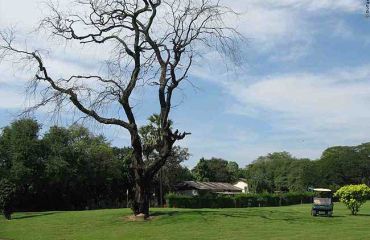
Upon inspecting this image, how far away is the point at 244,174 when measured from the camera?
14888 cm

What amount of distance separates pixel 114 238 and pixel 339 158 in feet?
367

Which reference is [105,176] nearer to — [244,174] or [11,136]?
[11,136]

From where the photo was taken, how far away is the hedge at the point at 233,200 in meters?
58.0

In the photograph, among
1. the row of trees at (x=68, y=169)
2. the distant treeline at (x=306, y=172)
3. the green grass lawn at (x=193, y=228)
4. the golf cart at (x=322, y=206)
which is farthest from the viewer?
the distant treeline at (x=306, y=172)

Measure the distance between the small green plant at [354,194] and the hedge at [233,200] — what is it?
26.3 metres

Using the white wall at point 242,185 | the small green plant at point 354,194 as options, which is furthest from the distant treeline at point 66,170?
the white wall at point 242,185

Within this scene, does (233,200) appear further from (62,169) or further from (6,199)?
(6,199)

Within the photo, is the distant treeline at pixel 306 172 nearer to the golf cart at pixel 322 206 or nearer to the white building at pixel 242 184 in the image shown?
the white building at pixel 242 184

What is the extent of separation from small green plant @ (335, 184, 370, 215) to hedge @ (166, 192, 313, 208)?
86.4ft

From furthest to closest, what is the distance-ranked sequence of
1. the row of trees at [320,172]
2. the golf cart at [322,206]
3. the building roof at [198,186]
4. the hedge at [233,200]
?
the row of trees at [320,172], the building roof at [198,186], the hedge at [233,200], the golf cart at [322,206]

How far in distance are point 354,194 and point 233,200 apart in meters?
32.9

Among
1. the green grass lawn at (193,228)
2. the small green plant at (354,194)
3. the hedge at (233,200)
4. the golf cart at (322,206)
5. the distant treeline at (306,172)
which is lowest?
the green grass lawn at (193,228)

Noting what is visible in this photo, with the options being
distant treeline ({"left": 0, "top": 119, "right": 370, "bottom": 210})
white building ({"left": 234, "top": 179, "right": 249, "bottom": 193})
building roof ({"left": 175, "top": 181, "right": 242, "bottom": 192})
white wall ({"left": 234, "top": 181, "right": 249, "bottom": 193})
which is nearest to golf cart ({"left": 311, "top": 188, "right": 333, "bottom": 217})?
distant treeline ({"left": 0, "top": 119, "right": 370, "bottom": 210})

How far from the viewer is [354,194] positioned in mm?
32281
